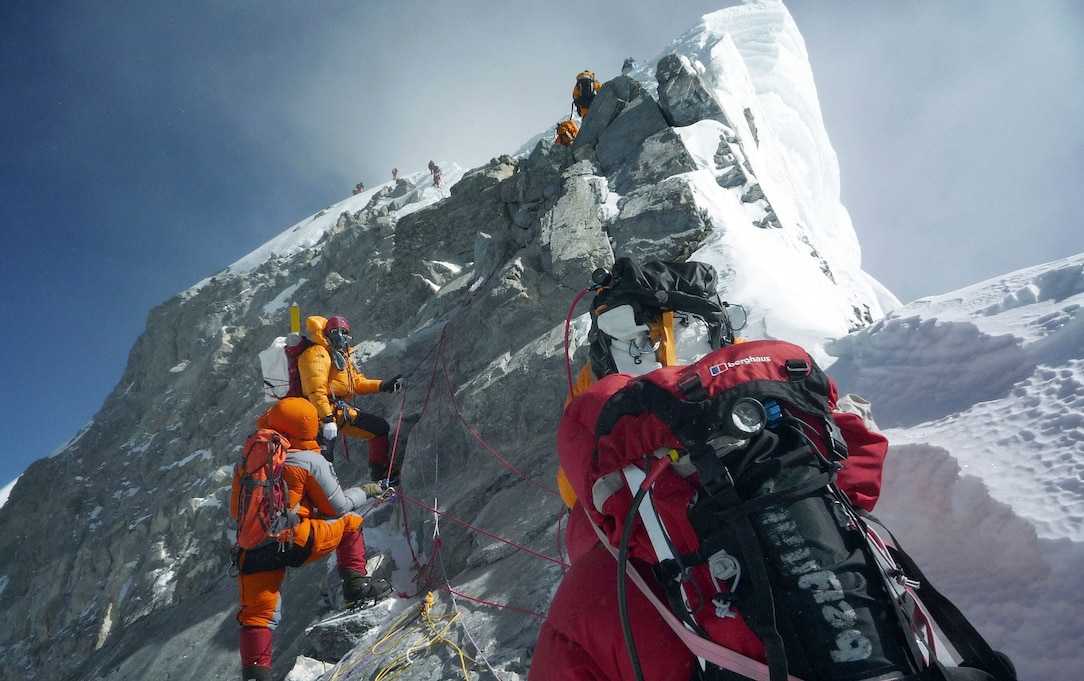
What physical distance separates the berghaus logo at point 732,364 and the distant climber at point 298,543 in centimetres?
408

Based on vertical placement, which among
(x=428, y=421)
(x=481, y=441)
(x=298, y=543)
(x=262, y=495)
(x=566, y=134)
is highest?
(x=566, y=134)

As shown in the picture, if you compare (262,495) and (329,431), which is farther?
(329,431)

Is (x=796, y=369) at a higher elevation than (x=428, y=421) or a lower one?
lower

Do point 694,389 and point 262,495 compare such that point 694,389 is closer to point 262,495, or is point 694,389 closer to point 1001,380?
point 1001,380

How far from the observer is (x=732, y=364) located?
140cm

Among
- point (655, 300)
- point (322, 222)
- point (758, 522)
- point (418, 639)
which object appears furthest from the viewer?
point (322, 222)

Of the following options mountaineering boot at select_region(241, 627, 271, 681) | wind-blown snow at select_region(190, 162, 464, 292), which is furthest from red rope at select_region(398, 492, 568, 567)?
wind-blown snow at select_region(190, 162, 464, 292)

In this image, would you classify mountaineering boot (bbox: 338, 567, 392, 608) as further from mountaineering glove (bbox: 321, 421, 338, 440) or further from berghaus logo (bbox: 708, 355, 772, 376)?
berghaus logo (bbox: 708, 355, 772, 376)

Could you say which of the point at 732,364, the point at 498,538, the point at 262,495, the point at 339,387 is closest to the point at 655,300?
the point at 732,364

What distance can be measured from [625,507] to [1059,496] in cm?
189

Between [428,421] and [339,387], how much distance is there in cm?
126

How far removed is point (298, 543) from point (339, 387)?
2.57 metres

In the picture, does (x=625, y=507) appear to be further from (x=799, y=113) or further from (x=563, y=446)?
(x=799, y=113)

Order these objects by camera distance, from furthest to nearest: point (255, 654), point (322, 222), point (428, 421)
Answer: point (322, 222) → point (428, 421) → point (255, 654)
